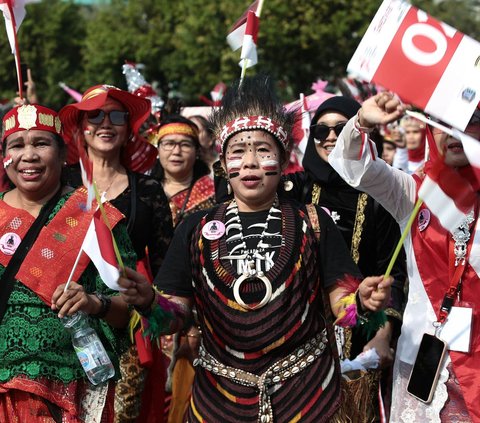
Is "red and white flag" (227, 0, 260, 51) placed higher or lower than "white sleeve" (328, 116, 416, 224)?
higher

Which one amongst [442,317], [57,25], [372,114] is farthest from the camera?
[57,25]

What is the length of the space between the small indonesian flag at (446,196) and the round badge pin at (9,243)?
1.90m

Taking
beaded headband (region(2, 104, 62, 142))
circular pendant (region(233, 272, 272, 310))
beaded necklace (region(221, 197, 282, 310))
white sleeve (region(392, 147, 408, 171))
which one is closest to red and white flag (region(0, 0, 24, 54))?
beaded headband (region(2, 104, 62, 142))

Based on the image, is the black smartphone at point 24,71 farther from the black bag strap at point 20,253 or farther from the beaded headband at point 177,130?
the black bag strap at point 20,253

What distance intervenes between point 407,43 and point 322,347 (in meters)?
1.32

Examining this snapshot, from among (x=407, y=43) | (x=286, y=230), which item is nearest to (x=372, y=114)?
(x=407, y=43)

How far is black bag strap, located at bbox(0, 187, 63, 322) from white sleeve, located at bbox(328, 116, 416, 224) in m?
1.36

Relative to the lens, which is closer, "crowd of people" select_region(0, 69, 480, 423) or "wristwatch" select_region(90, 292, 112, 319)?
"crowd of people" select_region(0, 69, 480, 423)

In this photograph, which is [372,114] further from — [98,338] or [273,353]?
[98,338]

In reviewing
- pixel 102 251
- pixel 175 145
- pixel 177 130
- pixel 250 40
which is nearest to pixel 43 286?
pixel 102 251

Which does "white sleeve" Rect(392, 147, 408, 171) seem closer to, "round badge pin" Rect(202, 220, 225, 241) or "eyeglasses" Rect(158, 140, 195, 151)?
"eyeglasses" Rect(158, 140, 195, 151)

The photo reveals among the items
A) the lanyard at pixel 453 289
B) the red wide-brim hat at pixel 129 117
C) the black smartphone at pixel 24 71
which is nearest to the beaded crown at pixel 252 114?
the lanyard at pixel 453 289

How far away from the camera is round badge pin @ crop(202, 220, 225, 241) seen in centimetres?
435

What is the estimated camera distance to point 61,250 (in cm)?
464
